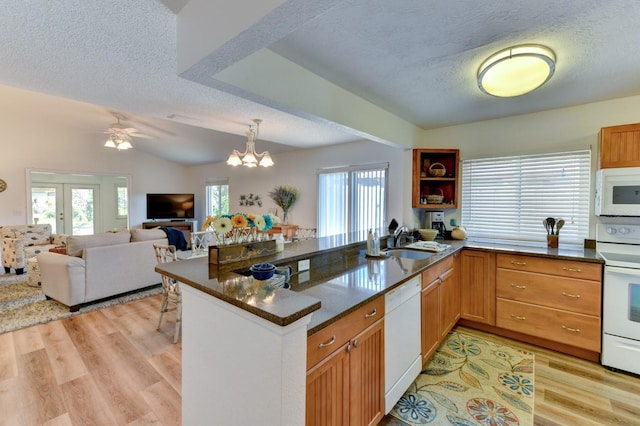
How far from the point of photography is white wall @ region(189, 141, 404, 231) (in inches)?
170

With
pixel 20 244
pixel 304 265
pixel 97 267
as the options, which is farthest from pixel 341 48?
pixel 20 244

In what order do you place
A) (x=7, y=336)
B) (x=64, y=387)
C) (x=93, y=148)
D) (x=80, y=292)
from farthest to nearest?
(x=93, y=148) → (x=80, y=292) → (x=7, y=336) → (x=64, y=387)

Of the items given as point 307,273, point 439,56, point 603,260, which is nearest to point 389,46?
point 439,56

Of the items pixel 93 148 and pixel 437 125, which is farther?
pixel 93 148

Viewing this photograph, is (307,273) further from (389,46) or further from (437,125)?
(437,125)

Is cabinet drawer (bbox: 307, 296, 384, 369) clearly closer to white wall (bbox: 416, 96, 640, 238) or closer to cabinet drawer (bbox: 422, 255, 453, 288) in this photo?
cabinet drawer (bbox: 422, 255, 453, 288)

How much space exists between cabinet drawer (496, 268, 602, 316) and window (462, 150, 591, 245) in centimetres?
75

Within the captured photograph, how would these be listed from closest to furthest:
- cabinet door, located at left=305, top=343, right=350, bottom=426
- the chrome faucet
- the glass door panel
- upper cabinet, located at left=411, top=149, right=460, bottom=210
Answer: cabinet door, located at left=305, top=343, right=350, bottom=426 < the chrome faucet < upper cabinet, located at left=411, top=149, right=460, bottom=210 < the glass door panel

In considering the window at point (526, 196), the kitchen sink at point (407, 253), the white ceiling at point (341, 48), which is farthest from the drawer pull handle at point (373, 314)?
the window at point (526, 196)

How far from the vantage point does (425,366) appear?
7.61 feet

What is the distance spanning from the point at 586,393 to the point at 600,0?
2.52 metres

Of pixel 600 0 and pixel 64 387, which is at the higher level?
pixel 600 0

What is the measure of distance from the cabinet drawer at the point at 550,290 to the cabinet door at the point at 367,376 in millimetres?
1847

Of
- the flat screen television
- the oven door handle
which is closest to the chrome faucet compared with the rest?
the oven door handle
